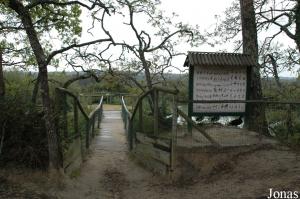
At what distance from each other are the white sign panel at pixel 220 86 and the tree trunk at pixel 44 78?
374 centimetres

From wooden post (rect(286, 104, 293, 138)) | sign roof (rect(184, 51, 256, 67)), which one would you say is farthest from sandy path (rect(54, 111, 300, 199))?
sign roof (rect(184, 51, 256, 67))

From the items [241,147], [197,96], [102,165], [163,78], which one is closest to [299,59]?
[163,78]

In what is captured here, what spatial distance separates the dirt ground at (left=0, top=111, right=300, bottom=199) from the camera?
6.42m

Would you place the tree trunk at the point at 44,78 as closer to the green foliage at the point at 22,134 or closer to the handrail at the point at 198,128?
the green foliage at the point at 22,134

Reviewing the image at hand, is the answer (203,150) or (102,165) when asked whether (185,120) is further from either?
(102,165)

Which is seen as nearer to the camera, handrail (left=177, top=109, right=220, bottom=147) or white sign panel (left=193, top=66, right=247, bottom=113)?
handrail (left=177, top=109, right=220, bottom=147)

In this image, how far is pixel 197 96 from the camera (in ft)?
32.6

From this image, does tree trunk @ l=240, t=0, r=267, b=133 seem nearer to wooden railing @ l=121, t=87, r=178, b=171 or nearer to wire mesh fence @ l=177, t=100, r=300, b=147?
wire mesh fence @ l=177, t=100, r=300, b=147

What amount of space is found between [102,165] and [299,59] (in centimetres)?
734

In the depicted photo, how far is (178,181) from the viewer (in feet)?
26.3

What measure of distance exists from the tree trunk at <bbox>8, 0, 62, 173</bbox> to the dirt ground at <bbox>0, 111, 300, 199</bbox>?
388mm

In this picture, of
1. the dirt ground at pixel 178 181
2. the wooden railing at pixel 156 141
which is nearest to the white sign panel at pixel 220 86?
the wooden railing at pixel 156 141

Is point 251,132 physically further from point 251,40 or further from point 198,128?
point 251,40

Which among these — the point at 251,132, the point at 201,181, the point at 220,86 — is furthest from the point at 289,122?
the point at 201,181
